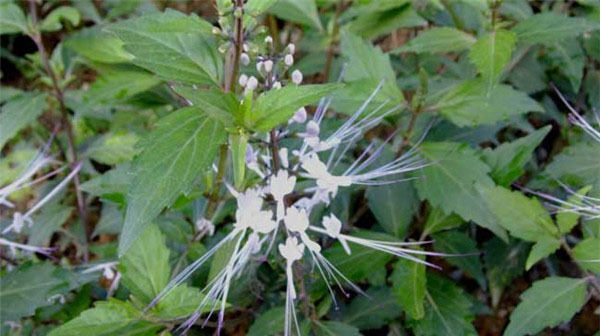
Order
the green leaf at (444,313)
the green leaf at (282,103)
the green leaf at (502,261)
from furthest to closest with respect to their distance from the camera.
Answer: the green leaf at (502,261)
the green leaf at (444,313)
the green leaf at (282,103)

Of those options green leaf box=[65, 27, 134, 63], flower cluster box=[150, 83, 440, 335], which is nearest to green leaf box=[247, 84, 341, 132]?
flower cluster box=[150, 83, 440, 335]

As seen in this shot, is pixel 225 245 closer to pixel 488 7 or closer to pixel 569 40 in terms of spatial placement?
pixel 488 7

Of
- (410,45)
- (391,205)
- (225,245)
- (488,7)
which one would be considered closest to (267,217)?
(225,245)

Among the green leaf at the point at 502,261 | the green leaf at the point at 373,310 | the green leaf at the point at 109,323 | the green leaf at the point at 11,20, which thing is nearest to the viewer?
the green leaf at the point at 109,323

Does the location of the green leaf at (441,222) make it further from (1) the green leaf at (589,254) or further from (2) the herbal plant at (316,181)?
(1) the green leaf at (589,254)

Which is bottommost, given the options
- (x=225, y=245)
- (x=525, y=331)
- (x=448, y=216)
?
(x=525, y=331)

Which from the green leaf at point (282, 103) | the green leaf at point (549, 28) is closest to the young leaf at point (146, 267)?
the green leaf at point (282, 103)
